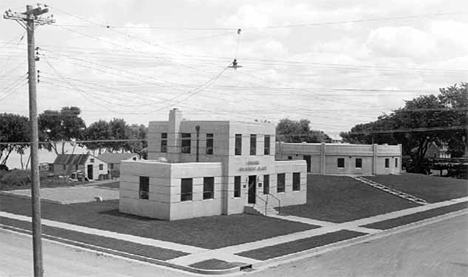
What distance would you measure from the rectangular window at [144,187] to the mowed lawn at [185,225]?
5.21 ft

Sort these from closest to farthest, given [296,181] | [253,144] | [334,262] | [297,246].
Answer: [334,262] < [297,246] < [253,144] < [296,181]

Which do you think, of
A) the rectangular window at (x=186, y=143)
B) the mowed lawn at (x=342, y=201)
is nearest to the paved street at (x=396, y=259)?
the mowed lawn at (x=342, y=201)

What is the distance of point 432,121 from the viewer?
86000mm

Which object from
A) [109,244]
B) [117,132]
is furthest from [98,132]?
[109,244]

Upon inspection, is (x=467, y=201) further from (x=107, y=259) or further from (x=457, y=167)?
(x=107, y=259)

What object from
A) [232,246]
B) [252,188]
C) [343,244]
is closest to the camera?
[232,246]

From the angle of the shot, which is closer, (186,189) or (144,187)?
(186,189)

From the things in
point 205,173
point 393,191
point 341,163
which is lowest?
point 393,191

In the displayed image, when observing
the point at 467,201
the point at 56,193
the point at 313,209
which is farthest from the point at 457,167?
the point at 56,193

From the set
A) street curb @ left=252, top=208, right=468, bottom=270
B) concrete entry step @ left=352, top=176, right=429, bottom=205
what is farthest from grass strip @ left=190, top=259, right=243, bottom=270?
concrete entry step @ left=352, top=176, right=429, bottom=205

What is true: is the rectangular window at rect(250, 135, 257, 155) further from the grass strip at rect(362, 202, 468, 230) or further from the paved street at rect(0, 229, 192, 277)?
the paved street at rect(0, 229, 192, 277)

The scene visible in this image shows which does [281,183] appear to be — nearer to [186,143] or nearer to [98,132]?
[186,143]

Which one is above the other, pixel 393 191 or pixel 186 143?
pixel 186 143

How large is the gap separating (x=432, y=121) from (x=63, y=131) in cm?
7165
